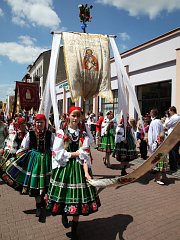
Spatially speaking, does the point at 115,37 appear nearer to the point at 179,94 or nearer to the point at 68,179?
the point at 68,179

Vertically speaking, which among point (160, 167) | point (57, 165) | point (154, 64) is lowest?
point (160, 167)

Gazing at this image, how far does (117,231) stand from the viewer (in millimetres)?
3387

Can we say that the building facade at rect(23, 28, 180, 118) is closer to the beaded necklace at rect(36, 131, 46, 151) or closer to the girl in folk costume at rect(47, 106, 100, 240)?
the beaded necklace at rect(36, 131, 46, 151)

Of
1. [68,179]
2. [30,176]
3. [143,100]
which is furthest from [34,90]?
[68,179]

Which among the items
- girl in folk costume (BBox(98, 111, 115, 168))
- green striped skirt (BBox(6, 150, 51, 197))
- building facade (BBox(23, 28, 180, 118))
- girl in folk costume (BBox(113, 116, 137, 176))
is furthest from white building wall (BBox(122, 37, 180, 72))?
green striped skirt (BBox(6, 150, 51, 197))

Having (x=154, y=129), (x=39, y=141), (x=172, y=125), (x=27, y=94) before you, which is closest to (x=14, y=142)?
(x=39, y=141)

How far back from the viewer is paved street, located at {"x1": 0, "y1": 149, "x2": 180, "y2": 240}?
3287mm

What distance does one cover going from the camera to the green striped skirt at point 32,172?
3824 millimetres

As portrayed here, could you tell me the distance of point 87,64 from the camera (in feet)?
18.6

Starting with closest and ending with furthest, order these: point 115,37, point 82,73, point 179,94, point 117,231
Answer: point 117,231 → point 82,73 → point 115,37 → point 179,94

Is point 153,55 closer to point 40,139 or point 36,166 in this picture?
point 40,139

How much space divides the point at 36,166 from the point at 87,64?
2.91m

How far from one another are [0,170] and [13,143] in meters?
0.64

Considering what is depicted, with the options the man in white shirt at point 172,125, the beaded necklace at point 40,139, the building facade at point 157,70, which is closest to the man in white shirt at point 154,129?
the man in white shirt at point 172,125
